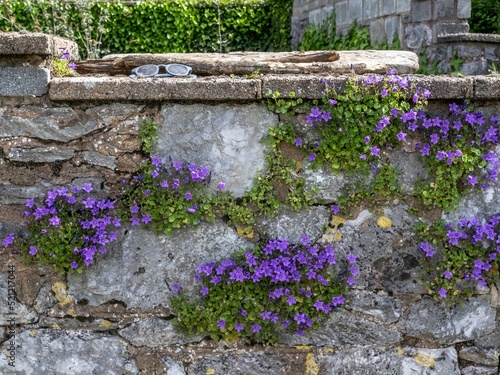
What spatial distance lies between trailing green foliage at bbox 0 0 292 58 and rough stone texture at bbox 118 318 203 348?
6.05m

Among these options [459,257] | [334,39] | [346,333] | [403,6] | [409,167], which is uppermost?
[403,6]

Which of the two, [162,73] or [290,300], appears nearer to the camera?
[290,300]

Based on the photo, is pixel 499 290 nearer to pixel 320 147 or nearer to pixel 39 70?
pixel 320 147

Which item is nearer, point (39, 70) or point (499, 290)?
point (39, 70)

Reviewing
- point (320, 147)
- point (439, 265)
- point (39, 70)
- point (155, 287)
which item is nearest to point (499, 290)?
point (439, 265)

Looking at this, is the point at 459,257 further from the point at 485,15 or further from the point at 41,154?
the point at 485,15

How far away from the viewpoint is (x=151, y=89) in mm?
2830

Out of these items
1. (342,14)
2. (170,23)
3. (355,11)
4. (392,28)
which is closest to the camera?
(392,28)

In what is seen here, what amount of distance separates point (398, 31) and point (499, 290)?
4.11 metres

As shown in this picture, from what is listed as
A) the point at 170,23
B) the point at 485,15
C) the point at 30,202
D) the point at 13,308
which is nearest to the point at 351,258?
the point at 30,202

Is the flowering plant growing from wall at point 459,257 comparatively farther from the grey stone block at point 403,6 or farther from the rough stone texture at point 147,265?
the grey stone block at point 403,6

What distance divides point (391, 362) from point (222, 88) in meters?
1.47

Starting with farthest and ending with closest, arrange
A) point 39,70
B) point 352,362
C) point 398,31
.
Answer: point 398,31 → point 352,362 → point 39,70

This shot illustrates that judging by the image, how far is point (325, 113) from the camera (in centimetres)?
286
